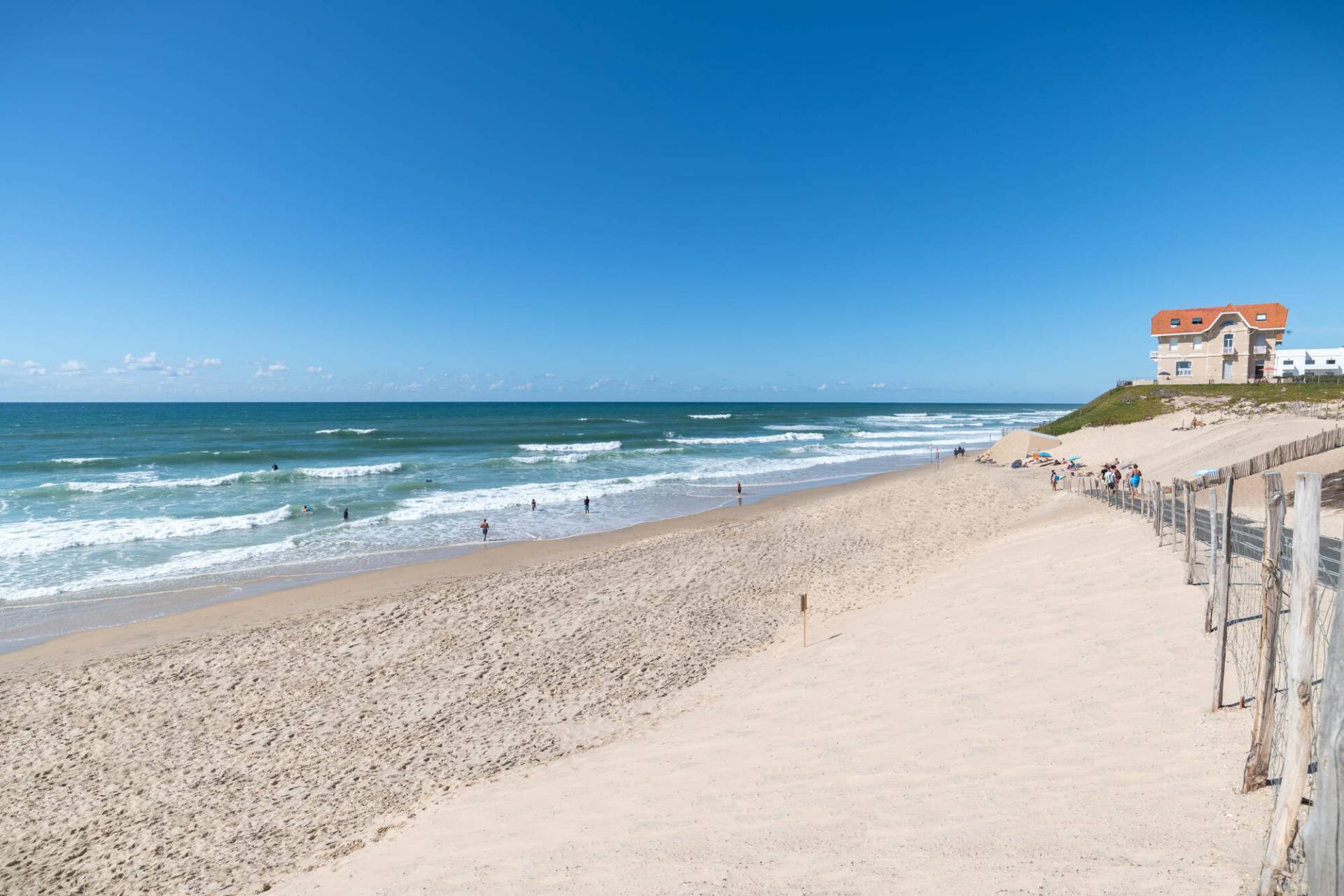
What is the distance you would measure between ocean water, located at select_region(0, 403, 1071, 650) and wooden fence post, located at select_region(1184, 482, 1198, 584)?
733 inches

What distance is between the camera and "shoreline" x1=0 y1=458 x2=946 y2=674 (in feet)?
42.7

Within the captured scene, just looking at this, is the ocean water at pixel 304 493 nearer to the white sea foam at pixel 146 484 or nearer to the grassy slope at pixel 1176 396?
the white sea foam at pixel 146 484

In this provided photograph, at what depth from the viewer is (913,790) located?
216 inches

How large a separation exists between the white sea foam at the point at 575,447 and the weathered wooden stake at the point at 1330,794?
52.2 m

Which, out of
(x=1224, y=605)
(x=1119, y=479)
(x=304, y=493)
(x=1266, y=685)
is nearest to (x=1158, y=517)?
(x=1224, y=605)

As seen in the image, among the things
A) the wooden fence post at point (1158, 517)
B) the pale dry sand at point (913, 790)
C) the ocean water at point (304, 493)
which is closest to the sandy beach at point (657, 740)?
the pale dry sand at point (913, 790)

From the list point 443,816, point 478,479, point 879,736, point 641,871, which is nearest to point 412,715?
point 443,816

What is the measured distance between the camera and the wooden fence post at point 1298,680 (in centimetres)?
327

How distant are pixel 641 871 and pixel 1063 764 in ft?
12.4

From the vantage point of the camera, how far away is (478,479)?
123 feet

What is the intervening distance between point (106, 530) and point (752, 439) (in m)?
54.6

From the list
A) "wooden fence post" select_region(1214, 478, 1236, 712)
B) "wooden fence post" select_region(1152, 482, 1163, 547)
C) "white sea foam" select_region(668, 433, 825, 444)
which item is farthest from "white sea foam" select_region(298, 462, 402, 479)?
"wooden fence post" select_region(1214, 478, 1236, 712)

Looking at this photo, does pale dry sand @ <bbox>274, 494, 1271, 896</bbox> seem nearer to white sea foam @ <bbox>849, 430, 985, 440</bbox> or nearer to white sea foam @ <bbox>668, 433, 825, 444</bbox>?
white sea foam @ <bbox>668, 433, 825, 444</bbox>

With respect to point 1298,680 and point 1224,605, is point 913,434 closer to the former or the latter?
point 1224,605
